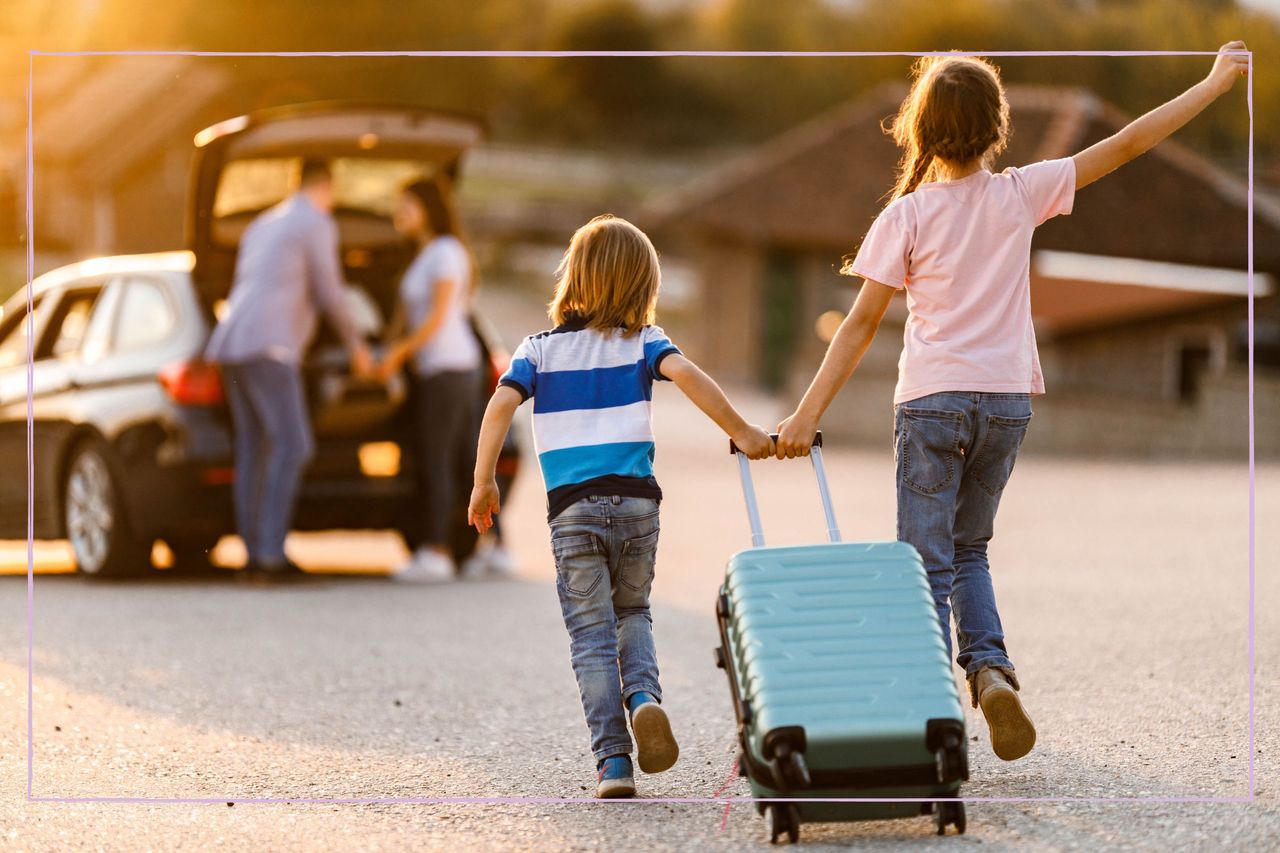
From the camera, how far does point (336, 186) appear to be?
10320mm

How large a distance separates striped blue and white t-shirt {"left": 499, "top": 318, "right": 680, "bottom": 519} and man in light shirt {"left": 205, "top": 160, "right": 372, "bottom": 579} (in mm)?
4831

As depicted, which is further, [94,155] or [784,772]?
[94,155]

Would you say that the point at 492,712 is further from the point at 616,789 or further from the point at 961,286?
the point at 961,286

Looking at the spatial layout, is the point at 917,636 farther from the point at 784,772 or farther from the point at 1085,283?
the point at 1085,283

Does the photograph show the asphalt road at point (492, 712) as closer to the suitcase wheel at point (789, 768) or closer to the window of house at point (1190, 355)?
the suitcase wheel at point (789, 768)

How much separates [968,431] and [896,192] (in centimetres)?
64

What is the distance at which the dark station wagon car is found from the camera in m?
9.12

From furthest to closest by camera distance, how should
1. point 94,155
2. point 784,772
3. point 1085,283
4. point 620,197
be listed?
point 620,197
point 1085,283
point 94,155
point 784,772

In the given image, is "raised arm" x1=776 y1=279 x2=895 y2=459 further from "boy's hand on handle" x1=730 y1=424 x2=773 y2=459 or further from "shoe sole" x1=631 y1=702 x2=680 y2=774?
"shoe sole" x1=631 y1=702 x2=680 y2=774

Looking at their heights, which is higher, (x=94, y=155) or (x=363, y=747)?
(x=94, y=155)

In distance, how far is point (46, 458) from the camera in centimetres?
945

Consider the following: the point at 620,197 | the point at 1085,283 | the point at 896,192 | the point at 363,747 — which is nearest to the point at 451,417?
the point at 363,747

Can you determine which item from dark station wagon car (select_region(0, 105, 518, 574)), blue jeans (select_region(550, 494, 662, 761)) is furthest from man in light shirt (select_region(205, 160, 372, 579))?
blue jeans (select_region(550, 494, 662, 761))

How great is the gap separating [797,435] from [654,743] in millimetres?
804
